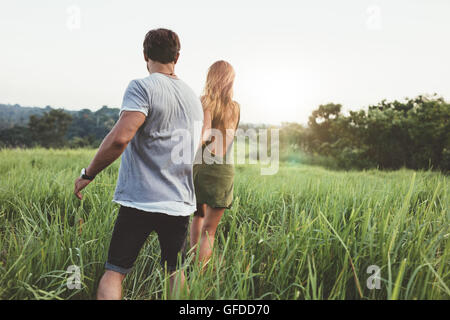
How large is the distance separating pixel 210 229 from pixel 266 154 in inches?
551

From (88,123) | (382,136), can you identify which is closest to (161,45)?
(382,136)

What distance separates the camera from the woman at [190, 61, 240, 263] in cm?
232

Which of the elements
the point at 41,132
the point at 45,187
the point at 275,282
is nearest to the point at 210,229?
the point at 275,282

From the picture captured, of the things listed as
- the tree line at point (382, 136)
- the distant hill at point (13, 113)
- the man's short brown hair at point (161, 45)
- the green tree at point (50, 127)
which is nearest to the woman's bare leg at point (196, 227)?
the man's short brown hair at point (161, 45)

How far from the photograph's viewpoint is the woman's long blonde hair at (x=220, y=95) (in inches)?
91.7

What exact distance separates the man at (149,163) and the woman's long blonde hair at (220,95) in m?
0.63

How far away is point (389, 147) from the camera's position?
13539 mm

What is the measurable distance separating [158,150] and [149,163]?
87 mm

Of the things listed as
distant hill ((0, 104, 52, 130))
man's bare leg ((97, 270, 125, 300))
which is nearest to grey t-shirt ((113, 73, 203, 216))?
man's bare leg ((97, 270, 125, 300))

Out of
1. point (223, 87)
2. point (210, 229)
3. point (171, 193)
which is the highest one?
point (223, 87)

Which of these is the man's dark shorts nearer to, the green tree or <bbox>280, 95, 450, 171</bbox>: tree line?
<bbox>280, 95, 450, 171</bbox>: tree line

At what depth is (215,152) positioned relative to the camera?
7.65 feet

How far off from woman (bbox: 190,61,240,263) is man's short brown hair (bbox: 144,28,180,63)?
67 cm
